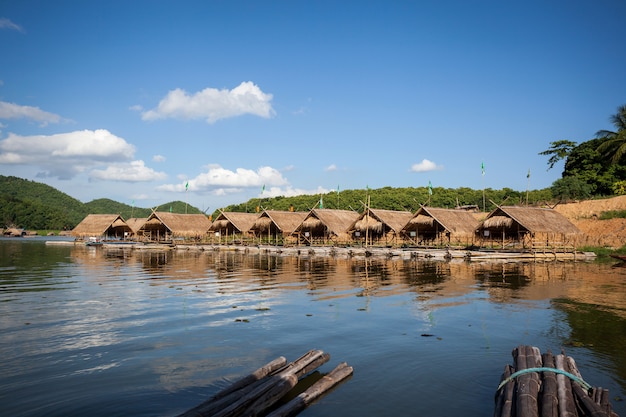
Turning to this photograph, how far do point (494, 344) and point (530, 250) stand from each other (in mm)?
25956

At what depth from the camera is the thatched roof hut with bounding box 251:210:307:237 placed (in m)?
47.2

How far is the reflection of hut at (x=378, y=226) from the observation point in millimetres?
42500

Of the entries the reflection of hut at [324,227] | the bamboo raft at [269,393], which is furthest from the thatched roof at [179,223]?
the bamboo raft at [269,393]

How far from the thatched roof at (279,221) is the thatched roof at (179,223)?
31.6 ft

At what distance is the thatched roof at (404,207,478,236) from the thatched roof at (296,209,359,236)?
6703 mm

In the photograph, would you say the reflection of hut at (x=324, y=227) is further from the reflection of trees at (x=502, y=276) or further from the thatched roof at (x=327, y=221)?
the reflection of trees at (x=502, y=276)

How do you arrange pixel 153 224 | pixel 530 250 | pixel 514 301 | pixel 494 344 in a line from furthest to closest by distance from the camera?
pixel 153 224 → pixel 530 250 → pixel 514 301 → pixel 494 344

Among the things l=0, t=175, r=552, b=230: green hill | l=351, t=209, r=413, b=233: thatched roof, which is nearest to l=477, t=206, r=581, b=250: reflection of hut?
l=351, t=209, r=413, b=233: thatched roof

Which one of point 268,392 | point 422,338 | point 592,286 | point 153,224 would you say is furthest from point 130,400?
point 153,224

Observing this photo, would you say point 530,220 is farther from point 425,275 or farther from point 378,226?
point 425,275

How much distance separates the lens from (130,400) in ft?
22.2

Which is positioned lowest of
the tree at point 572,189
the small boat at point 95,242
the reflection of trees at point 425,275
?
the reflection of trees at point 425,275

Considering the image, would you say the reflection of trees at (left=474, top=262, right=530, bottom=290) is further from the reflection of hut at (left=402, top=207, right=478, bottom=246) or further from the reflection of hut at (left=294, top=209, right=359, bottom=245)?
the reflection of hut at (left=294, top=209, right=359, bottom=245)

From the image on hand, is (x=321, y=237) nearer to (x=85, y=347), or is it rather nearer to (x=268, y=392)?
(x=85, y=347)
